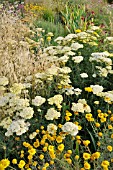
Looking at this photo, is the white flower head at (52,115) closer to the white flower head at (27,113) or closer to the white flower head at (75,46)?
the white flower head at (27,113)

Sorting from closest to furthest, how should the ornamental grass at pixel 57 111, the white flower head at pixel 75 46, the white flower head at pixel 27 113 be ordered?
the ornamental grass at pixel 57 111, the white flower head at pixel 27 113, the white flower head at pixel 75 46

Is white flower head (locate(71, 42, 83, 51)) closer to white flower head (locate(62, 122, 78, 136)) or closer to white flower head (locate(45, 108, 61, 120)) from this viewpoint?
white flower head (locate(45, 108, 61, 120))

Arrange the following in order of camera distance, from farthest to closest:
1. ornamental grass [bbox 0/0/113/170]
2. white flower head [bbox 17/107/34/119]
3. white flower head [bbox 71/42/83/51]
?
1. white flower head [bbox 71/42/83/51]
2. white flower head [bbox 17/107/34/119]
3. ornamental grass [bbox 0/0/113/170]

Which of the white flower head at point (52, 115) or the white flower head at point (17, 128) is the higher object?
the white flower head at point (52, 115)

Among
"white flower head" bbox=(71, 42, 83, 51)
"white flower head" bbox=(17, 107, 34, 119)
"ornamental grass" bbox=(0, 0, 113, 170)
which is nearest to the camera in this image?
"ornamental grass" bbox=(0, 0, 113, 170)

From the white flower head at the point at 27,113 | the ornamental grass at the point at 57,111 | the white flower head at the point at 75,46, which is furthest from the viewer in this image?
the white flower head at the point at 75,46

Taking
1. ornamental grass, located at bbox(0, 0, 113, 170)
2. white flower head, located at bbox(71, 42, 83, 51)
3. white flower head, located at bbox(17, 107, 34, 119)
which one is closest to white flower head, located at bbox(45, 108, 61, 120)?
ornamental grass, located at bbox(0, 0, 113, 170)

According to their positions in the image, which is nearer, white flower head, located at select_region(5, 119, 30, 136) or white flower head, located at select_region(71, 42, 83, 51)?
white flower head, located at select_region(5, 119, 30, 136)

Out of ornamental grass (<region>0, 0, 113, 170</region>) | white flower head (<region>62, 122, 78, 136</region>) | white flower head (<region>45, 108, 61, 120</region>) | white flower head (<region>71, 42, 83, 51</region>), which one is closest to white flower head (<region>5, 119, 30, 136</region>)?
ornamental grass (<region>0, 0, 113, 170</region>)

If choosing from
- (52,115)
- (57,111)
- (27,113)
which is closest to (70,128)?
(52,115)

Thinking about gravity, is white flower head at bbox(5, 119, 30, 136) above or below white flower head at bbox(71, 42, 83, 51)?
below

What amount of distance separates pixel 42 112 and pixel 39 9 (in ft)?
14.4

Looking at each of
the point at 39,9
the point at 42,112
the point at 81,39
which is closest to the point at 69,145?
the point at 42,112

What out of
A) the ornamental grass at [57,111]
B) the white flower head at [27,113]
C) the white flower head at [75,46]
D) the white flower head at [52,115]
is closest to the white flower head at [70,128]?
the ornamental grass at [57,111]
